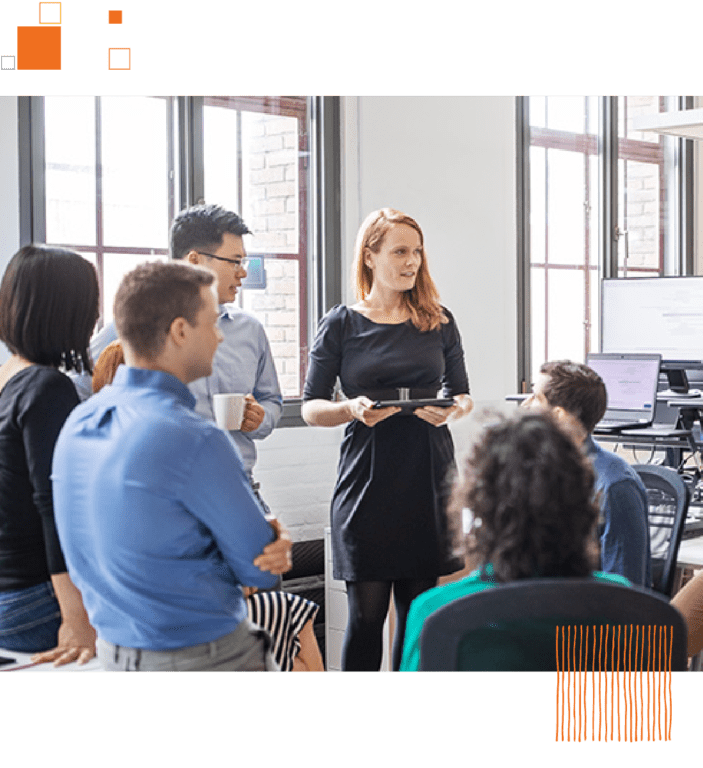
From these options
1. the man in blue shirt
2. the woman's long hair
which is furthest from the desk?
the woman's long hair

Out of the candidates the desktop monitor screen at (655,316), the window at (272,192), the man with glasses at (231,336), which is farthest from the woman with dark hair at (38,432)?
the desktop monitor screen at (655,316)

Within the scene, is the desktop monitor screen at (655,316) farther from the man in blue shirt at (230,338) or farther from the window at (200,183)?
the man in blue shirt at (230,338)

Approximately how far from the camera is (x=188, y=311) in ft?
4.75

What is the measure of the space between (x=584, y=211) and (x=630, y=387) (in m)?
1.55

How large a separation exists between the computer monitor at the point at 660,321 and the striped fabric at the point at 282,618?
91.7 inches

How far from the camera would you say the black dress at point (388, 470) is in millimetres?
2514

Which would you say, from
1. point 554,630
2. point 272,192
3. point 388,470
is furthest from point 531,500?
point 272,192

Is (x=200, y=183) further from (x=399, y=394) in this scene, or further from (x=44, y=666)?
(x=44, y=666)
